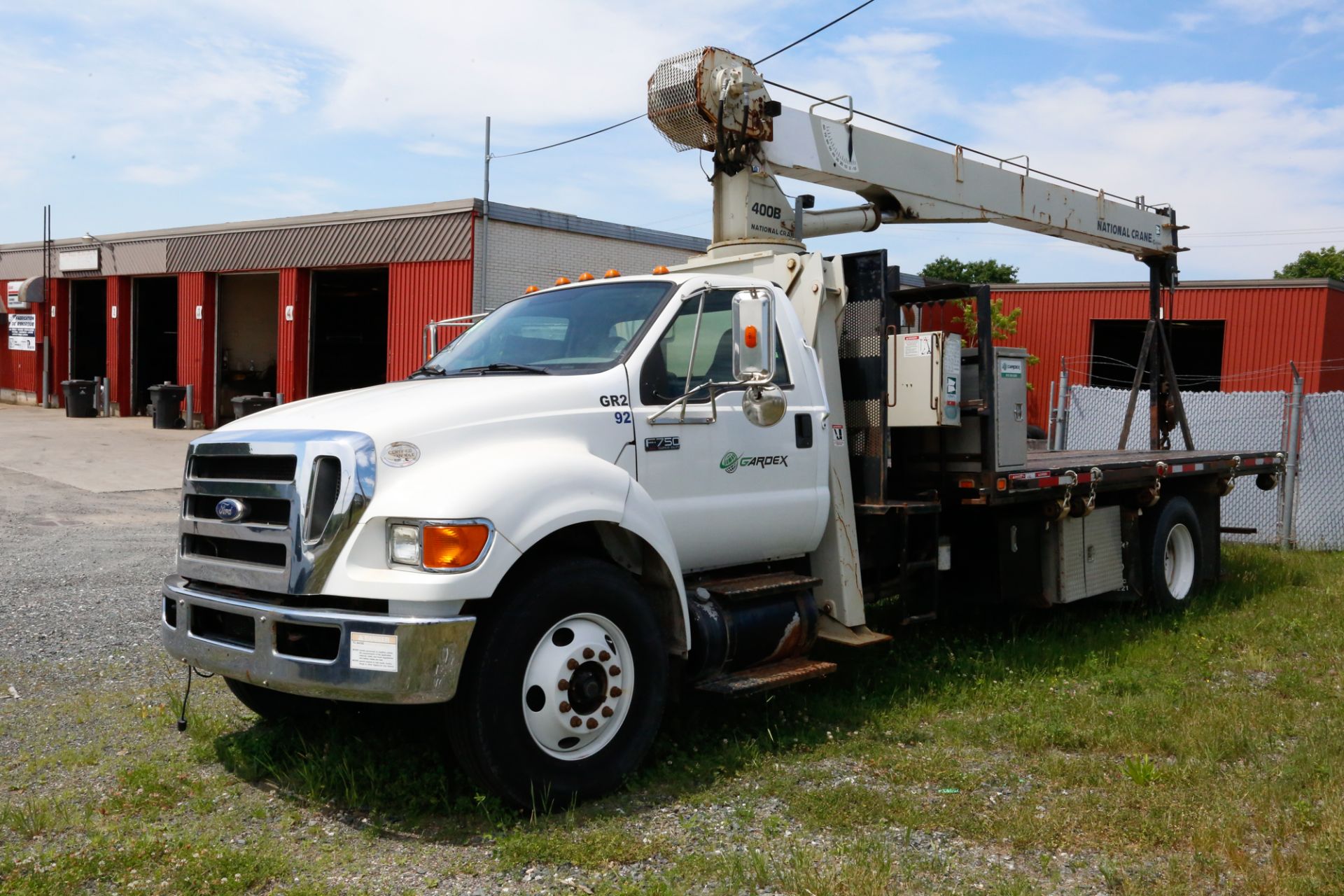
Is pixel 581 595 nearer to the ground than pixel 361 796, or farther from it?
farther from it

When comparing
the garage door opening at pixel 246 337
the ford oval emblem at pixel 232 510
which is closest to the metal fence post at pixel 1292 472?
the ford oval emblem at pixel 232 510

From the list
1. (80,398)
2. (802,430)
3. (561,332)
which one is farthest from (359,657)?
(80,398)

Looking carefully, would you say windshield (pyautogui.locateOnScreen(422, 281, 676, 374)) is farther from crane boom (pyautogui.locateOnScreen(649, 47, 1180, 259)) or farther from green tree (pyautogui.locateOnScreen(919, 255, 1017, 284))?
green tree (pyautogui.locateOnScreen(919, 255, 1017, 284))

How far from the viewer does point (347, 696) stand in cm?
434

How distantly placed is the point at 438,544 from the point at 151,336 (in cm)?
3042

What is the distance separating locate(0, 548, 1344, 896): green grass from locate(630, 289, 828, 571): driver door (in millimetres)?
1013

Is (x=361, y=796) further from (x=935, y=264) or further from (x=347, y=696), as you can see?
(x=935, y=264)

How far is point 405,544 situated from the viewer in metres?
4.36

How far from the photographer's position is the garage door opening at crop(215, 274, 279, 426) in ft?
94.6

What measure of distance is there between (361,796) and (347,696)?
2.57 feet

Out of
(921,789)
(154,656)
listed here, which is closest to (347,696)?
(921,789)

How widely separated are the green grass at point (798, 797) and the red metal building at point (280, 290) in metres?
16.2

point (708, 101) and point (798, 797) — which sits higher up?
point (708, 101)

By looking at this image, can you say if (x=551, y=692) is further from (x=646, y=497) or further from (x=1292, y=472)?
(x=1292, y=472)
